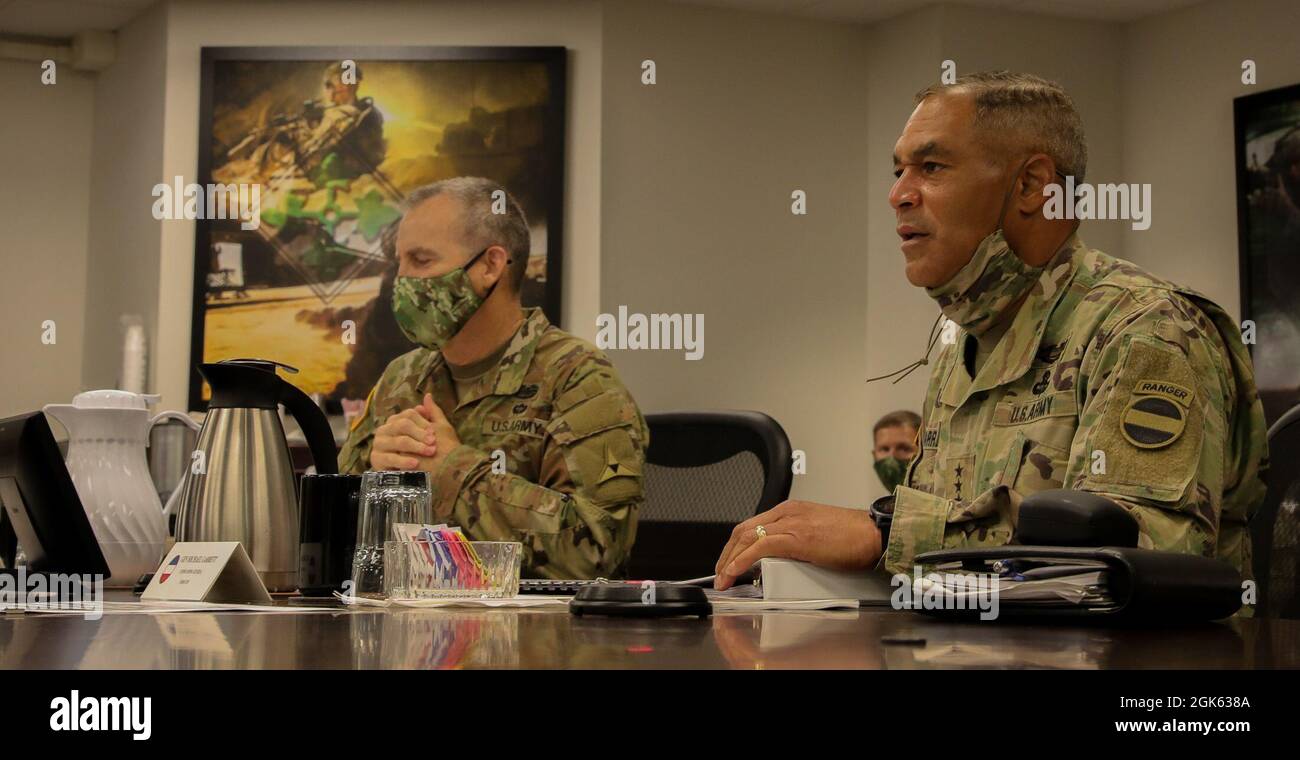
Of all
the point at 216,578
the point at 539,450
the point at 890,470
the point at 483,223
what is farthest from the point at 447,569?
the point at 890,470

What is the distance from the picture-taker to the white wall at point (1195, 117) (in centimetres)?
530

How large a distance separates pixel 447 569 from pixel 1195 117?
489cm

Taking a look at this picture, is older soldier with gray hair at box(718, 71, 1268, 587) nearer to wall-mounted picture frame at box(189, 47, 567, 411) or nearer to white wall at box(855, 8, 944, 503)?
wall-mounted picture frame at box(189, 47, 567, 411)

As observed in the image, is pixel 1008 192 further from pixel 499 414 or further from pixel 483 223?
pixel 483 223

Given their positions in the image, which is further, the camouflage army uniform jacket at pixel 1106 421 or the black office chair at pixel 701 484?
the black office chair at pixel 701 484

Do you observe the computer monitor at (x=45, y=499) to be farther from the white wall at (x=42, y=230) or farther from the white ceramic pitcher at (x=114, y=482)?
the white wall at (x=42, y=230)

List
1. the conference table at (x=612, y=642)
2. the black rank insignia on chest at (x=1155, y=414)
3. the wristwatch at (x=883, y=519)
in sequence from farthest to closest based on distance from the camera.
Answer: the wristwatch at (x=883, y=519), the black rank insignia on chest at (x=1155, y=414), the conference table at (x=612, y=642)

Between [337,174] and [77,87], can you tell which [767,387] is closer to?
[337,174]

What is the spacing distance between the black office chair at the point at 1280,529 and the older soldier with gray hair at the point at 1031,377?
0.06m

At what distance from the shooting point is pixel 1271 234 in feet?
17.0

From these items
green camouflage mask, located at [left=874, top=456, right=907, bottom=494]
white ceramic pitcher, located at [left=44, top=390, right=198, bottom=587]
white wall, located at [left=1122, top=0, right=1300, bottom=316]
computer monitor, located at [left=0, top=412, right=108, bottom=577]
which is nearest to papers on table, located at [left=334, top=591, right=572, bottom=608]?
computer monitor, located at [left=0, top=412, right=108, bottom=577]

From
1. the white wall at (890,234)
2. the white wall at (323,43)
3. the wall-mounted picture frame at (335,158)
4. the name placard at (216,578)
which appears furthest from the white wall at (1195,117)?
the name placard at (216,578)

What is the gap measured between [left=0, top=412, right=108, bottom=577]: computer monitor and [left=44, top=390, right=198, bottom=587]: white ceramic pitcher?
0.77 feet
